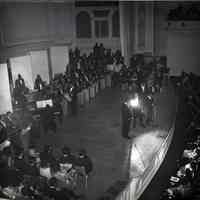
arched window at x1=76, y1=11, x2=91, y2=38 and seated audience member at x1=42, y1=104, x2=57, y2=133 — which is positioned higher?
arched window at x1=76, y1=11, x2=91, y2=38

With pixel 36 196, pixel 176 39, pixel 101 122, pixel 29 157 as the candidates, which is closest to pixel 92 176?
pixel 29 157

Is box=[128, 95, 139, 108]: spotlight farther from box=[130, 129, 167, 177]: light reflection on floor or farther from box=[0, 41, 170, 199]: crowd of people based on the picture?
box=[130, 129, 167, 177]: light reflection on floor

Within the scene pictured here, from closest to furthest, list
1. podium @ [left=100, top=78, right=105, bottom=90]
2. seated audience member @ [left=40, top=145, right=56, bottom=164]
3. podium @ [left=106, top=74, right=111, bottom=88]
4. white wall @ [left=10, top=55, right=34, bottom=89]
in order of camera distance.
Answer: seated audience member @ [left=40, top=145, right=56, bottom=164]
white wall @ [left=10, top=55, right=34, bottom=89]
podium @ [left=100, top=78, right=105, bottom=90]
podium @ [left=106, top=74, right=111, bottom=88]

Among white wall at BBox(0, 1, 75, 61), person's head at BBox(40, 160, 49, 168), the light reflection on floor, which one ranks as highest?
white wall at BBox(0, 1, 75, 61)

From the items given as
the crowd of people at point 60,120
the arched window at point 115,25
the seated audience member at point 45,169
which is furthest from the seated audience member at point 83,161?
the arched window at point 115,25

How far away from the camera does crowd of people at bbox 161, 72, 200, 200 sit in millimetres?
7048

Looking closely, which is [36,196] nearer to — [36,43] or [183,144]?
[183,144]

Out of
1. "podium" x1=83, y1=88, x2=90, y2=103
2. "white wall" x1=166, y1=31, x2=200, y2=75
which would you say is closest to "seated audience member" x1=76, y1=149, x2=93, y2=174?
"podium" x1=83, y1=88, x2=90, y2=103

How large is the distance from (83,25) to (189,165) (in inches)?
740

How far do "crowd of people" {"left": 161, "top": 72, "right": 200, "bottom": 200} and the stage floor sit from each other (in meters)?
1.31

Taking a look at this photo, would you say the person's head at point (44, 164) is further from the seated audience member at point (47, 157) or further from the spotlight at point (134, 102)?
the spotlight at point (134, 102)

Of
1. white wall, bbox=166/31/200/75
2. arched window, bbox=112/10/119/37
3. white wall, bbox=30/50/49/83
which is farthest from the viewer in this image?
A: arched window, bbox=112/10/119/37

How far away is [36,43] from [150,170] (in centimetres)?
1148

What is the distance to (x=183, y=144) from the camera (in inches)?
390
